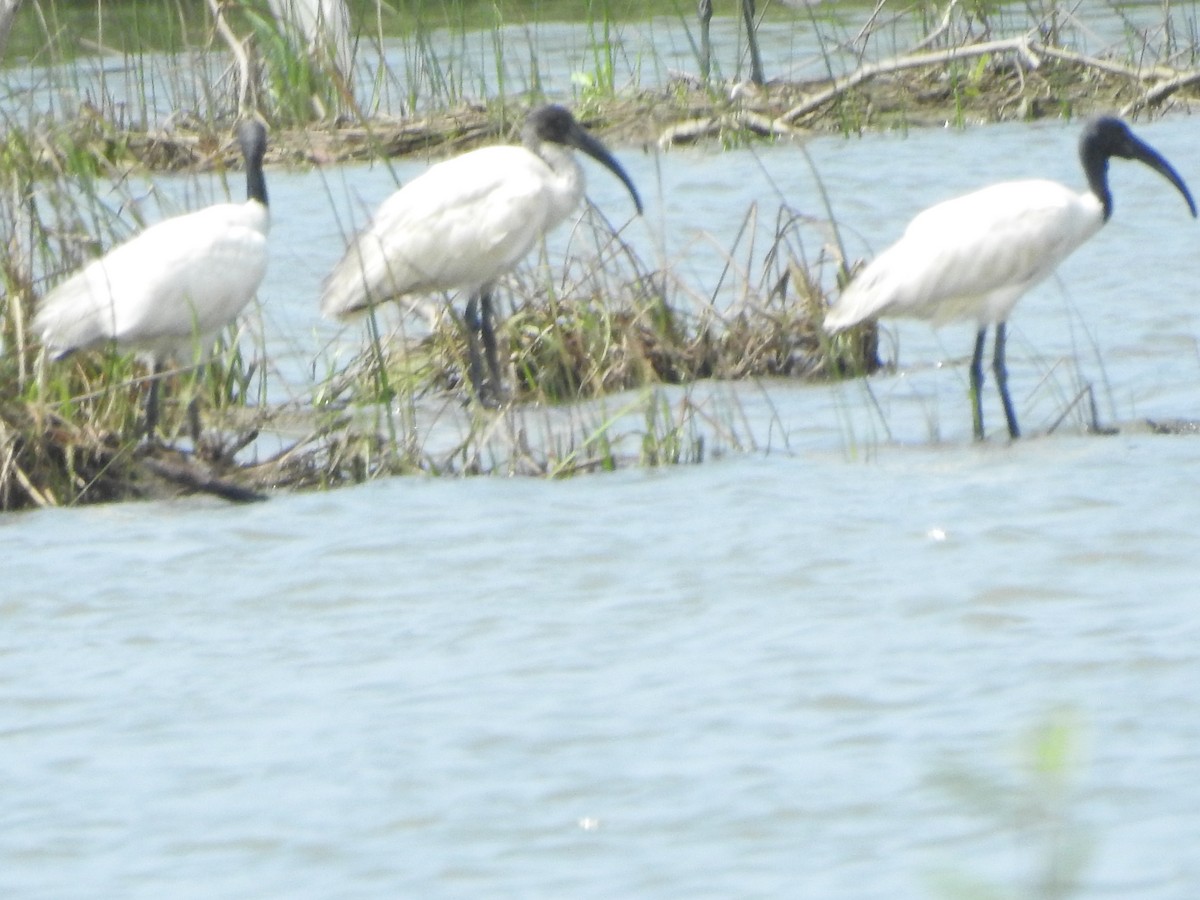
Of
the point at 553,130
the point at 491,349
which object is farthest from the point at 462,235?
the point at 553,130

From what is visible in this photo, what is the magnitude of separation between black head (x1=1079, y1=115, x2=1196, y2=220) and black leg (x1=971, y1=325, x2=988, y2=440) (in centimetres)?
74

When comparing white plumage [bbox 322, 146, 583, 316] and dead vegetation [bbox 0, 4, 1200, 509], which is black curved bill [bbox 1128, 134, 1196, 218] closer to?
dead vegetation [bbox 0, 4, 1200, 509]

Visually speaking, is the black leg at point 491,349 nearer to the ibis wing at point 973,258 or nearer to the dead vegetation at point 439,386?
the dead vegetation at point 439,386

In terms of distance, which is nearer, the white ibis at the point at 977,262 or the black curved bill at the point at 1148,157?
the white ibis at the point at 977,262

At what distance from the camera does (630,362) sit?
308 inches

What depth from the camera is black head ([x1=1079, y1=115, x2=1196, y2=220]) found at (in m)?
8.19

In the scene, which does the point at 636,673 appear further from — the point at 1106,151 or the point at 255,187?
the point at 1106,151

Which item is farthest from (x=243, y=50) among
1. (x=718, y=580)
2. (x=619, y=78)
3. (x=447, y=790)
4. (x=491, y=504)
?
(x=447, y=790)

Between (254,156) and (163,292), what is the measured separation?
150cm

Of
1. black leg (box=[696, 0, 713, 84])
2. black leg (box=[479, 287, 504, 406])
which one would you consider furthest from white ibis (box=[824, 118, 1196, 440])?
black leg (box=[696, 0, 713, 84])

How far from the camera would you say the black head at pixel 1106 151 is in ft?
26.9

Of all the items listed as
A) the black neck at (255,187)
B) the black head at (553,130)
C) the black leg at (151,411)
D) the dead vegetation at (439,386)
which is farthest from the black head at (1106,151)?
the black leg at (151,411)

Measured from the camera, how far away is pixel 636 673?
15.3ft

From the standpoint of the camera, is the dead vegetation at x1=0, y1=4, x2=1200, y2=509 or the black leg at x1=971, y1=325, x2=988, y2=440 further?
the black leg at x1=971, y1=325, x2=988, y2=440
